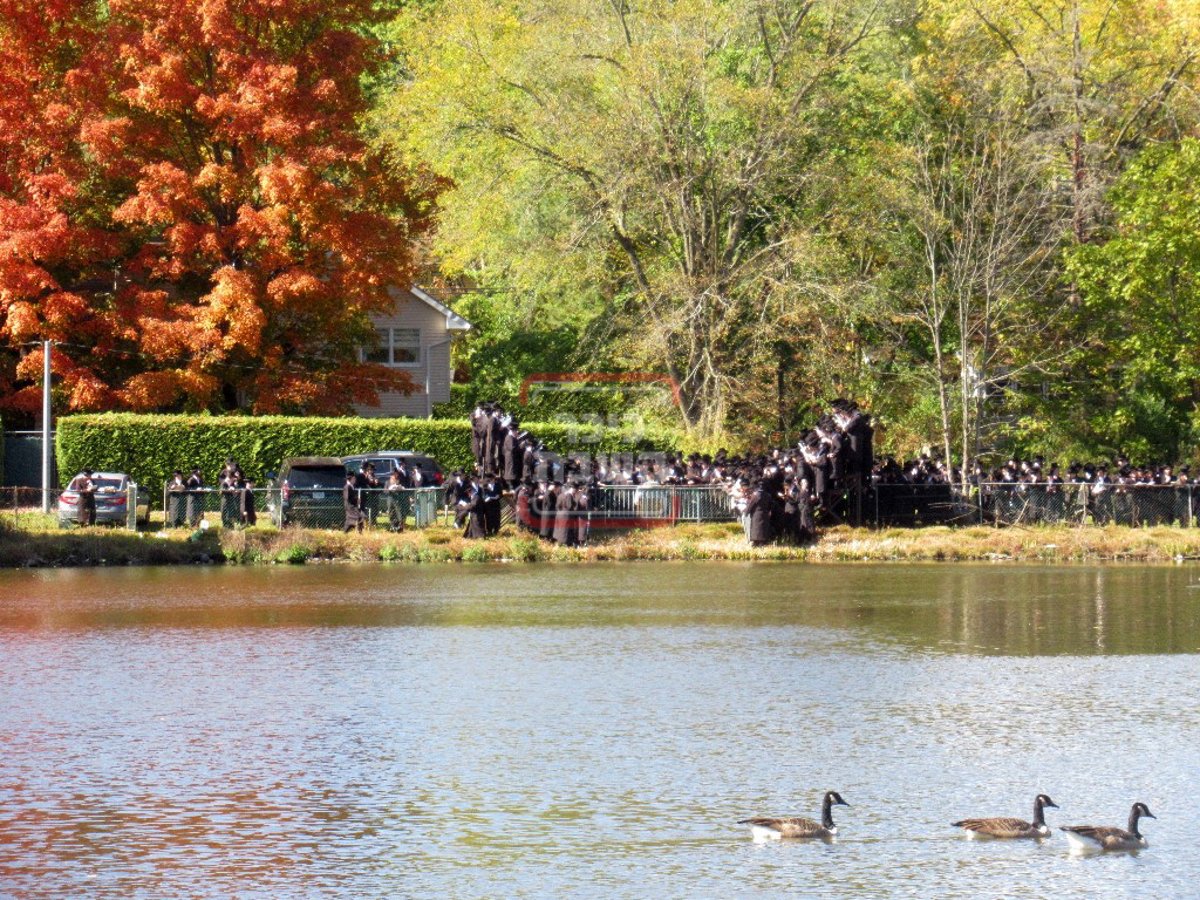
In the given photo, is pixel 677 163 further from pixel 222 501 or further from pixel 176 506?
pixel 176 506

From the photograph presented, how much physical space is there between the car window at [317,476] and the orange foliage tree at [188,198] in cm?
762

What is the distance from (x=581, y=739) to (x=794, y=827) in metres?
5.48

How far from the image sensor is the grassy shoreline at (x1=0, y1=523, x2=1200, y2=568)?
4447 cm

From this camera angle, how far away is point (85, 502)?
4725 centimetres

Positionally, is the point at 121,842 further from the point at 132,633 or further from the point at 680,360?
the point at 680,360

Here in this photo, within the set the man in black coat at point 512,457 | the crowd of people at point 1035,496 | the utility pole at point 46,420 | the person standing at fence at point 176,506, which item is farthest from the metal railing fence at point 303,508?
the crowd of people at point 1035,496

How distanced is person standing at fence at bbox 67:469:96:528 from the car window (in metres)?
4.78

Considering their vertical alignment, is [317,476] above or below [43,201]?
below

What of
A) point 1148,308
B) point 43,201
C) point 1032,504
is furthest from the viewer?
point 43,201

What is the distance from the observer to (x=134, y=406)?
54.9 metres

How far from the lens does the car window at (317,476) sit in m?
47.8

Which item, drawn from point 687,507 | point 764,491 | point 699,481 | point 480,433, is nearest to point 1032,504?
point 764,491

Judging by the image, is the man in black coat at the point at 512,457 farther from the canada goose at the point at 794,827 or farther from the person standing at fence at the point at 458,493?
the canada goose at the point at 794,827

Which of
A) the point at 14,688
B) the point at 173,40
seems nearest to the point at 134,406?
the point at 173,40
